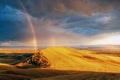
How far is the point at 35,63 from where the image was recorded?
3986 inches

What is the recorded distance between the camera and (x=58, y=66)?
106 metres

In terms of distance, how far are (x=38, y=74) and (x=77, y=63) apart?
43.0m

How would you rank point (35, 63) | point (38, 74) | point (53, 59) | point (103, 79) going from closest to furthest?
1. point (103, 79)
2. point (38, 74)
3. point (35, 63)
4. point (53, 59)

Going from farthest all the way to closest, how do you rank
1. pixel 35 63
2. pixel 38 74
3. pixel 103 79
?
pixel 35 63 → pixel 38 74 → pixel 103 79

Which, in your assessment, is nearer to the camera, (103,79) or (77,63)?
(103,79)

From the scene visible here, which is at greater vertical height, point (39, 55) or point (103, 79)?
point (39, 55)

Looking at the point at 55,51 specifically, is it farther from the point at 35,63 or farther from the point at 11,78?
the point at 11,78

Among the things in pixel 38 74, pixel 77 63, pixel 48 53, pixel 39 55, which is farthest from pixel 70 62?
pixel 38 74

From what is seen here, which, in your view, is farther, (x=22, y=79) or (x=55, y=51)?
(x=55, y=51)

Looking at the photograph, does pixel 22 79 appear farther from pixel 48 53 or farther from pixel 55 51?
pixel 55 51

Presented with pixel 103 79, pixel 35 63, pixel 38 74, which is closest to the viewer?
pixel 103 79

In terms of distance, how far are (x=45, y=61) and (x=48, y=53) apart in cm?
1422

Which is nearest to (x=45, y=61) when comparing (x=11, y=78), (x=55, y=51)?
(x=55, y=51)

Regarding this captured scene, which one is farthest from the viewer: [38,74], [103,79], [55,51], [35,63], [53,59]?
[55,51]
